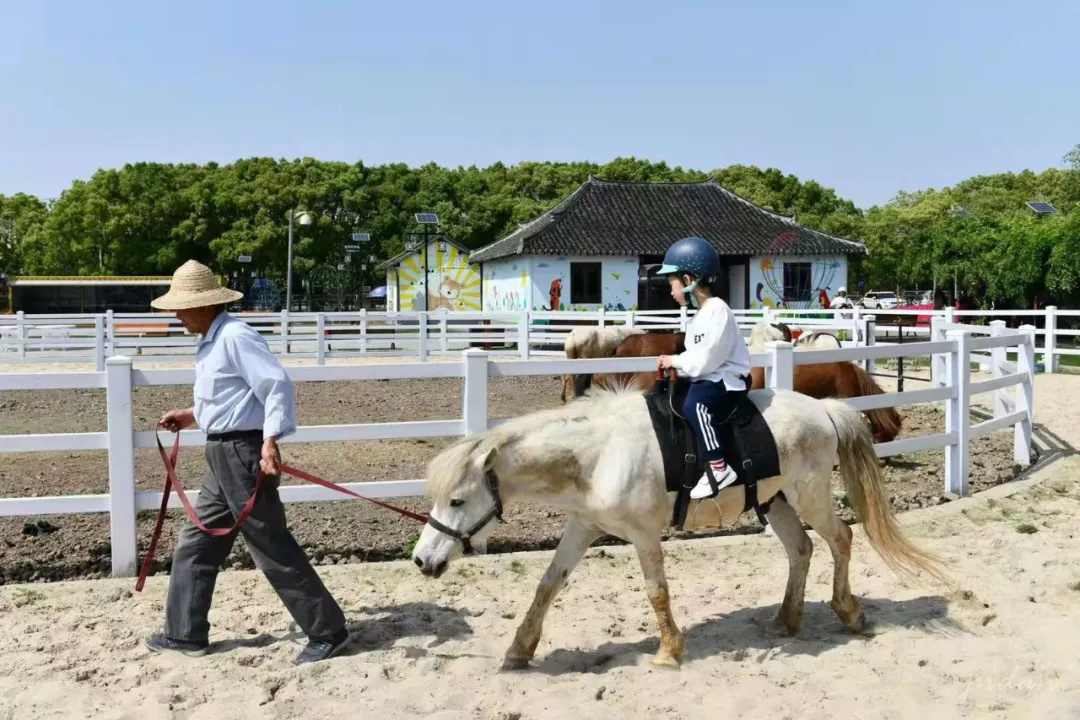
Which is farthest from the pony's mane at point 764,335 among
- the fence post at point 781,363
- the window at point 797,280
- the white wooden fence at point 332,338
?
the window at point 797,280

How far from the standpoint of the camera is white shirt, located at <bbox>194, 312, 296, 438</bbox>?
380cm

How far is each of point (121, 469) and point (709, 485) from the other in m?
3.20

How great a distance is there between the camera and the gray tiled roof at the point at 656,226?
31.5 meters

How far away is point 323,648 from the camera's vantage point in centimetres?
393

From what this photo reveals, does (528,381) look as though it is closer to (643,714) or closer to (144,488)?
(144,488)

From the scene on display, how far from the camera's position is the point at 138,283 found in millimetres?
37906

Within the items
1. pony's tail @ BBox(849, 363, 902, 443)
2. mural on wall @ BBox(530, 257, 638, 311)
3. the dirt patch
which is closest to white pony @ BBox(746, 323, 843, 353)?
pony's tail @ BBox(849, 363, 902, 443)

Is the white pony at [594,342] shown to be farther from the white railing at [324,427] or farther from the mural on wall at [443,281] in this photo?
the mural on wall at [443,281]

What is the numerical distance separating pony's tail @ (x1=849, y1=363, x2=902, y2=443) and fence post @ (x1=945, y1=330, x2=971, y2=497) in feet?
3.44

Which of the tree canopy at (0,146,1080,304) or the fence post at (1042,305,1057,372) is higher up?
the tree canopy at (0,146,1080,304)

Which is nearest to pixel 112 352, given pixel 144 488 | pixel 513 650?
pixel 144 488

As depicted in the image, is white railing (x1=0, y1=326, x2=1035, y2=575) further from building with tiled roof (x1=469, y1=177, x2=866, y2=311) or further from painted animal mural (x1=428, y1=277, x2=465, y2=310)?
painted animal mural (x1=428, y1=277, x2=465, y2=310)

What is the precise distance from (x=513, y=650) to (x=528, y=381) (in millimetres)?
11549

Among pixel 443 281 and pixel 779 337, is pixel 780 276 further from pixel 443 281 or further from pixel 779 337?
pixel 779 337
